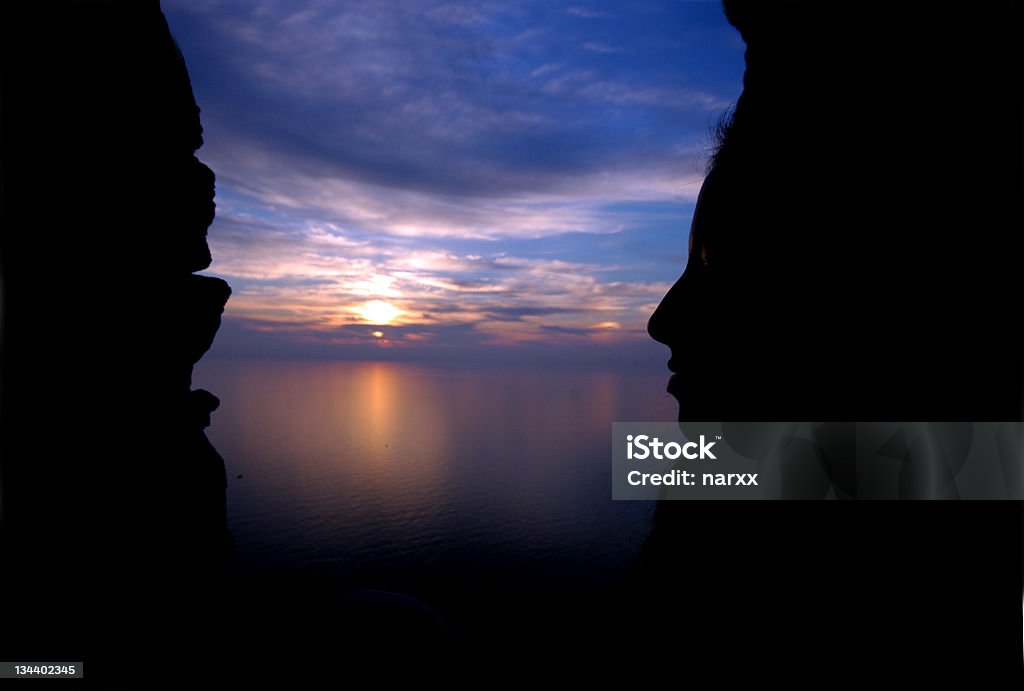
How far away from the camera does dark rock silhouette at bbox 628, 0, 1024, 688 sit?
310 cm

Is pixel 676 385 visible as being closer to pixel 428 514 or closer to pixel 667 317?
pixel 667 317

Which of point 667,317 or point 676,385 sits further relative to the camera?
point 676,385

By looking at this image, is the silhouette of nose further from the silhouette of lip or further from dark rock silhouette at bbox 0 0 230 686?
dark rock silhouette at bbox 0 0 230 686

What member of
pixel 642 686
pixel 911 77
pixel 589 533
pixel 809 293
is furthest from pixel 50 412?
pixel 589 533

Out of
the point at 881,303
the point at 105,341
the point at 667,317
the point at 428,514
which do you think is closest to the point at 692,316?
the point at 667,317

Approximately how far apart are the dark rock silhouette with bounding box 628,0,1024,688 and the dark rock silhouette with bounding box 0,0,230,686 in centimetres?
793

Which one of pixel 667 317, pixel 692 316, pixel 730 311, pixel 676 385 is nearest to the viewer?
pixel 730 311

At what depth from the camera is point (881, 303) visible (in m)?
3.40

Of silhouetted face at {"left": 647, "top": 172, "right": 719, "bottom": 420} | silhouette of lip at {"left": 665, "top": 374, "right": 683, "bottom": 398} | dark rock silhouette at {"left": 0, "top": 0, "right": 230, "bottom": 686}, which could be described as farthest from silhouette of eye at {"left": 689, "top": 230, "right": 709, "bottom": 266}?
dark rock silhouette at {"left": 0, "top": 0, "right": 230, "bottom": 686}

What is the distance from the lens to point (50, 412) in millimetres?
14328

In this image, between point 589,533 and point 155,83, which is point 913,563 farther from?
point 589,533

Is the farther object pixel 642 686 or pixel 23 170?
pixel 23 170

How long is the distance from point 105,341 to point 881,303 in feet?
78.9

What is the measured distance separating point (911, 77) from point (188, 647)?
31.2 m
